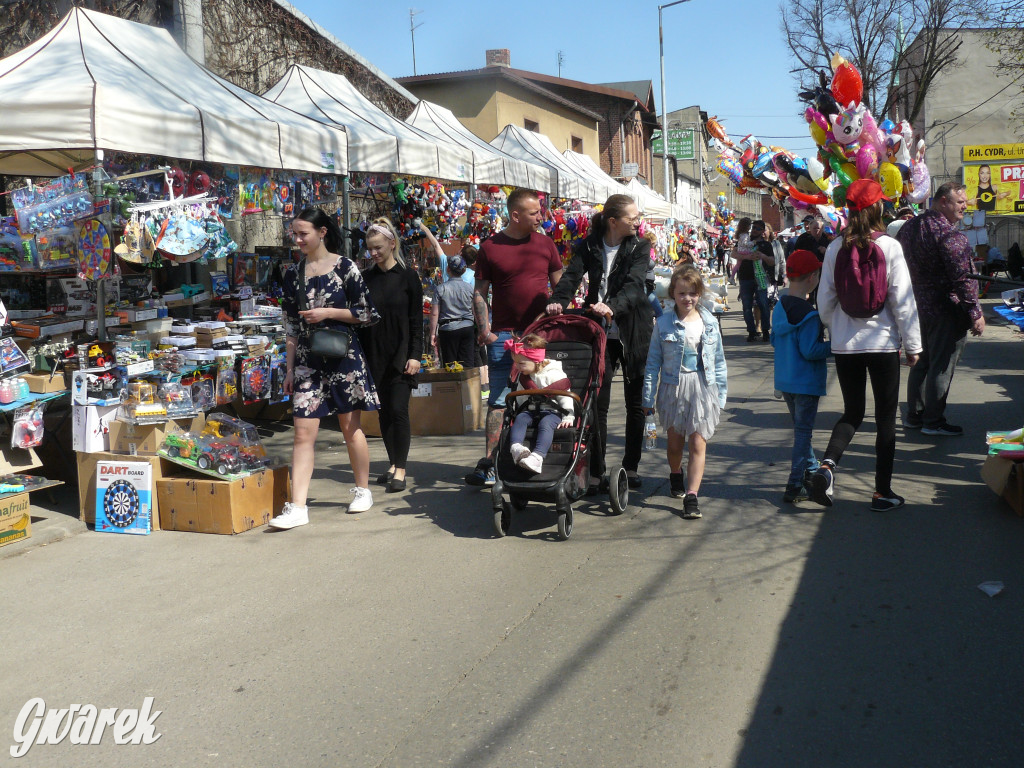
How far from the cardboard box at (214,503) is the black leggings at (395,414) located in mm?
1014

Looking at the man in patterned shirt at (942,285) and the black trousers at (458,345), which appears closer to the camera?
the man in patterned shirt at (942,285)

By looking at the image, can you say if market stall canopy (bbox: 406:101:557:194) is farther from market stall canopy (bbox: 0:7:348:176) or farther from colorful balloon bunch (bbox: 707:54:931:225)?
colorful balloon bunch (bbox: 707:54:931:225)

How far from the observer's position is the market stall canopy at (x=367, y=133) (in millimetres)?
9609

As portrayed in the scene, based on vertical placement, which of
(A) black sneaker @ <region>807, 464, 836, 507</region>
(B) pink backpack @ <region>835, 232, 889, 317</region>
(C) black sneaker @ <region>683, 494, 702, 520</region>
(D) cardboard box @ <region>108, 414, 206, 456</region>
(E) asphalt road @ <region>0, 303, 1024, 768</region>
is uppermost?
(B) pink backpack @ <region>835, 232, 889, 317</region>

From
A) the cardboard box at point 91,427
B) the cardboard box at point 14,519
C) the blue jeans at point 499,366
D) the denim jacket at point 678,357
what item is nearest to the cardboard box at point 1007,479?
the denim jacket at point 678,357

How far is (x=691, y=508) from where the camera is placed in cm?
564

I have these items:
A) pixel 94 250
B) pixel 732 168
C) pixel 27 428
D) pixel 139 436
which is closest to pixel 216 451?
pixel 139 436

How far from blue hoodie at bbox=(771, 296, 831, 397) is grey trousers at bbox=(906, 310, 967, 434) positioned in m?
1.96

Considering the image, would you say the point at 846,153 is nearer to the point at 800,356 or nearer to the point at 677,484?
the point at 800,356

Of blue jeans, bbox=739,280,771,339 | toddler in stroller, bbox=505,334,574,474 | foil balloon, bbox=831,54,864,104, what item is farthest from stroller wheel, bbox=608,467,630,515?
blue jeans, bbox=739,280,771,339

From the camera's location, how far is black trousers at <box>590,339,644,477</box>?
19.8 feet

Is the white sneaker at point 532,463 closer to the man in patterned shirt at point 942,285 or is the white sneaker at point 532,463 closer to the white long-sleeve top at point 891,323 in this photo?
the white long-sleeve top at point 891,323

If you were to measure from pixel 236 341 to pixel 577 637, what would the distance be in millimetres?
4758

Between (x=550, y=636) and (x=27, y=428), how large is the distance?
13.2 feet
